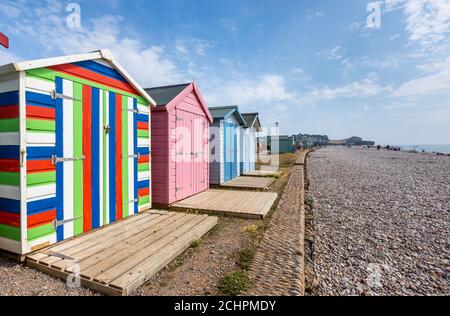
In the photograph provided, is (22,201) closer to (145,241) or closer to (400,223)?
(145,241)

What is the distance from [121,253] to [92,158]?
1.90m

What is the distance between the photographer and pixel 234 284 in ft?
9.28

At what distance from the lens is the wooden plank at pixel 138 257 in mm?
2797

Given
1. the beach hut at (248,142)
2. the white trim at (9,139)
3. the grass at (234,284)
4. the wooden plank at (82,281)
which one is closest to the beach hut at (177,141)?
the white trim at (9,139)

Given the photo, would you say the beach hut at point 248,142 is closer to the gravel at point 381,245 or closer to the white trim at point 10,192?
the gravel at point 381,245

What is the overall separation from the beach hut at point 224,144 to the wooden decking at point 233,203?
1737mm

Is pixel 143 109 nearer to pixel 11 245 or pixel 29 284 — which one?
pixel 11 245

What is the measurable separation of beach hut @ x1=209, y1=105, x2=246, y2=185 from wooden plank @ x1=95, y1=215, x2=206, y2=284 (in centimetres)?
520

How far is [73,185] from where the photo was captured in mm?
3998

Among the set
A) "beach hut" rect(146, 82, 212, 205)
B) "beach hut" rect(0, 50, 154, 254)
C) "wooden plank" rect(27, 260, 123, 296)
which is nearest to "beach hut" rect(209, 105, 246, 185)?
"beach hut" rect(146, 82, 212, 205)

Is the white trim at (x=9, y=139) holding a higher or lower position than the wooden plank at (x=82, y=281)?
higher

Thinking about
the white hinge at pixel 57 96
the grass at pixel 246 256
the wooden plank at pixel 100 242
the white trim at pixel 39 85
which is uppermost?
the white trim at pixel 39 85

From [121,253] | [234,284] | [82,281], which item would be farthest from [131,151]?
[234,284]
